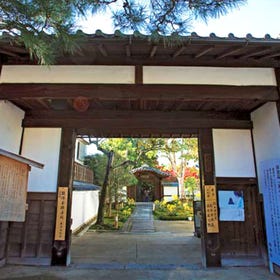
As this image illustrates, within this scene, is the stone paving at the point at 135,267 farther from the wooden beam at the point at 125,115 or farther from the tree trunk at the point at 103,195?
the tree trunk at the point at 103,195

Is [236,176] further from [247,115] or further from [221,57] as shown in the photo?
[221,57]

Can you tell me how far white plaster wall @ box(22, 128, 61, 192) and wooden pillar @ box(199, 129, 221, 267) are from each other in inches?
125

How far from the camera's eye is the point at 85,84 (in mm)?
4008

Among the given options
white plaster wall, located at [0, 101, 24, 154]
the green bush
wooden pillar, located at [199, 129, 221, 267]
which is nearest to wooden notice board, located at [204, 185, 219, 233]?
wooden pillar, located at [199, 129, 221, 267]

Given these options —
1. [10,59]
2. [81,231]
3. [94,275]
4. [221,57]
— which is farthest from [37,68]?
[81,231]

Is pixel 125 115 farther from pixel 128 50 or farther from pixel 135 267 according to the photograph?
pixel 135 267

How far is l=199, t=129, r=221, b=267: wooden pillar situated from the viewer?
486 cm

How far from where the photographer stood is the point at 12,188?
12.1 ft

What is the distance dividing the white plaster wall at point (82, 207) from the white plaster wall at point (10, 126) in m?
4.33

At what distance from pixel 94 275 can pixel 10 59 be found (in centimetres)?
409

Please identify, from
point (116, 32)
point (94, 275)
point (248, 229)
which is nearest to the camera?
point (116, 32)

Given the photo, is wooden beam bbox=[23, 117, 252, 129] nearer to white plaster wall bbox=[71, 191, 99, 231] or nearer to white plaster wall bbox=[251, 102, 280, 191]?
white plaster wall bbox=[251, 102, 280, 191]

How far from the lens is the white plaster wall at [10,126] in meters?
4.70

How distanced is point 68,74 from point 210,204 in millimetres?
3768
